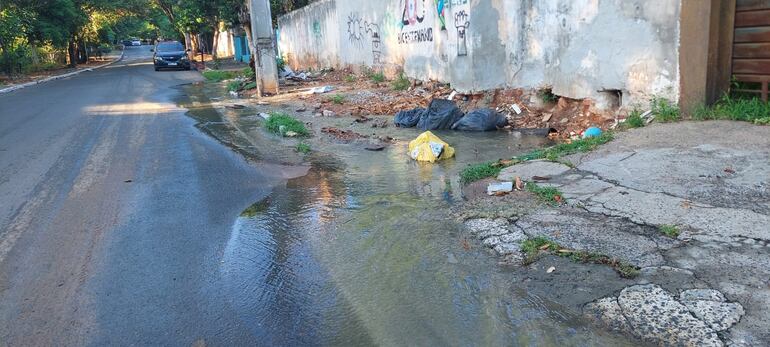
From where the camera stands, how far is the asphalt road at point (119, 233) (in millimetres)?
3521

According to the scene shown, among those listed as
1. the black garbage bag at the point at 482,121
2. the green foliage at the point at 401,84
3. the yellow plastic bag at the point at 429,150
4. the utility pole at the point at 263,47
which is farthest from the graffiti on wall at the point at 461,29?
the utility pole at the point at 263,47

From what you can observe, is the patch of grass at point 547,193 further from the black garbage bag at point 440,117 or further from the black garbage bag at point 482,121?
the black garbage bag at point 440,117

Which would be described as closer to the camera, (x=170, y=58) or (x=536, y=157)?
(x=536, y=157)

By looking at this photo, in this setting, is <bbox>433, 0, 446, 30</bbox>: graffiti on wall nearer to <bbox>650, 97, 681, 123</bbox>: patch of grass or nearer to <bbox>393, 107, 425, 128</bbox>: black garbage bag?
<bbox>393, 107, 425, 128</bbox>: black garbage bag

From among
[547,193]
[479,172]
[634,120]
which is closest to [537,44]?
[634,120]

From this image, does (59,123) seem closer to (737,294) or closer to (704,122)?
(704,122)

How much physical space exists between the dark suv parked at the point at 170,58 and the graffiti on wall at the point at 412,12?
20.7 meters

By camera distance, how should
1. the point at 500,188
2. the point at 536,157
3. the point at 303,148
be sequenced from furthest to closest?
1. the point at 303,148
2. the point at 536,157
3. the point at 500,188

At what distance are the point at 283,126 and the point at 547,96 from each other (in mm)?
4551

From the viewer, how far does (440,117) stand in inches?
399

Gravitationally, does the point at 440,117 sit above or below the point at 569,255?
above

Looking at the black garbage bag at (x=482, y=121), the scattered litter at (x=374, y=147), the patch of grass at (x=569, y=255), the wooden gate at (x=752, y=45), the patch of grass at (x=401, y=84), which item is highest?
the wooden gate at (x=752, y=45)

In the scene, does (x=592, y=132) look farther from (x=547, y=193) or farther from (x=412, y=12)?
(x=412, y=12)

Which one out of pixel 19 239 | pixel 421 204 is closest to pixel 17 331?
pixel 19 239
